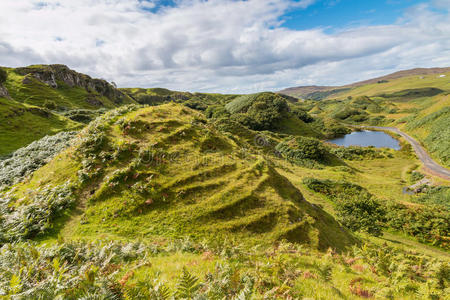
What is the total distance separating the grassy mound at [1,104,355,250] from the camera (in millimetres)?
11117

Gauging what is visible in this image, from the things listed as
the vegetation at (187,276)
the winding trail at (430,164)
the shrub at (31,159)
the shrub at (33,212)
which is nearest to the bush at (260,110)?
the winding trail at (430,164)

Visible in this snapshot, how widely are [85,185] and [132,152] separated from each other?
378 centimetres

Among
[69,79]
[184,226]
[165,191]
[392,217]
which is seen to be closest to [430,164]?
[392,217]

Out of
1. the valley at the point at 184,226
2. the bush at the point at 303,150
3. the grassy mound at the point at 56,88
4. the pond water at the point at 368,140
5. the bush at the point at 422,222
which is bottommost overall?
the pond water at the point at 368,140

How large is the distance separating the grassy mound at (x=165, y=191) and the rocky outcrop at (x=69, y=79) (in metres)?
117

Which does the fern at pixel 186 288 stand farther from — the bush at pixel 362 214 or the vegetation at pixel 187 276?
the bush at pixel 362 214

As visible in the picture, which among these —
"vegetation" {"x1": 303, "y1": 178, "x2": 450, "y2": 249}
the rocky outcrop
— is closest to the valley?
"vegetation" {"x1": 303, "y1": 178, "x2": 450, "y2": 249}

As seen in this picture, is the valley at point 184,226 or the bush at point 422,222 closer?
the valley at point 184,226

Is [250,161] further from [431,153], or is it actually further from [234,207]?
[431,153]

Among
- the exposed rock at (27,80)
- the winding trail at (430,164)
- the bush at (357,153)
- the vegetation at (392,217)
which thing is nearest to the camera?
the vegetation at (392,217)

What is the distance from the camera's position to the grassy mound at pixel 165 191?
1112cm

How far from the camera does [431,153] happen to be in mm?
60688

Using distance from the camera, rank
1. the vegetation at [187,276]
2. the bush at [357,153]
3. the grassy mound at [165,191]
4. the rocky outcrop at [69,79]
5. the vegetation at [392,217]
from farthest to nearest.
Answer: the rocky outcrop at [69,79] → the bush at [357,153] → the vegetation at [392,217] → the grassy mound at [165,191] → the vegetation at [187,276]

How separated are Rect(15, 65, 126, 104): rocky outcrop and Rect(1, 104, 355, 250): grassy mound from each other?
11677 centimetres
